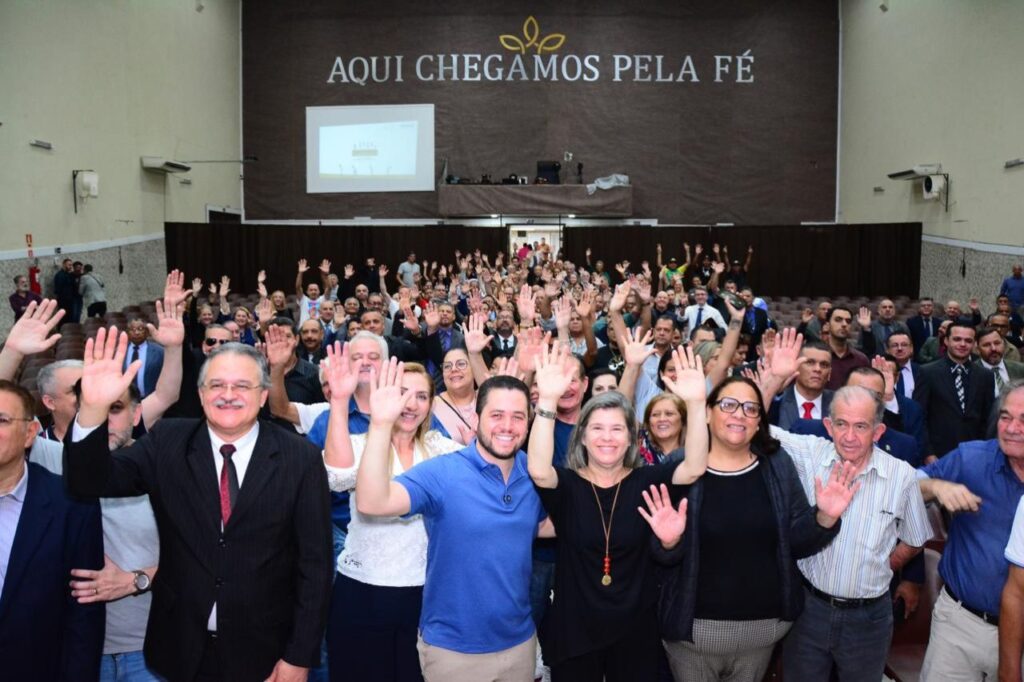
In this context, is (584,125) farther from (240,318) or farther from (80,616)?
(80,616)

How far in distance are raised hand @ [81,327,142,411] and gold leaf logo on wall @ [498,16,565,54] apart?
1950cm

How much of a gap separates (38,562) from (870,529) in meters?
2.54

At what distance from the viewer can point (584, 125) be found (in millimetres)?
20531

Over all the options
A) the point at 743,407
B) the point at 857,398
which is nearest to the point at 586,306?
the point at 857,398

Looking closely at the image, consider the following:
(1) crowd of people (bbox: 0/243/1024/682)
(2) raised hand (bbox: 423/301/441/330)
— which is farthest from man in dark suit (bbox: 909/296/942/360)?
(1) crowd of people (bbox: 0/243/1024/682)

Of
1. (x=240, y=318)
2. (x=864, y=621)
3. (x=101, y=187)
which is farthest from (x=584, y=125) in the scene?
(x=864, y=621)

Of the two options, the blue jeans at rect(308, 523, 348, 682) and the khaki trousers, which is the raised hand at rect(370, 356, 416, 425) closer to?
the khaki trousers

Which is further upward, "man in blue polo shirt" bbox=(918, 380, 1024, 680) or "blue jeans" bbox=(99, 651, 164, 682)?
"man in blue polo shirt" bbox=(918, 380, 1024, 680)

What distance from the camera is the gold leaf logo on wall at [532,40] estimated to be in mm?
Answer: 20500

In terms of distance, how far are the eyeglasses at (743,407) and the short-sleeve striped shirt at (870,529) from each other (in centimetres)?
37

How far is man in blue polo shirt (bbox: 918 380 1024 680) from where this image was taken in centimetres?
269

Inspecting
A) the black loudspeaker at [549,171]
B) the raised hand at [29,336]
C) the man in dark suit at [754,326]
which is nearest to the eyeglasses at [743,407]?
the raised hand at [29,336]

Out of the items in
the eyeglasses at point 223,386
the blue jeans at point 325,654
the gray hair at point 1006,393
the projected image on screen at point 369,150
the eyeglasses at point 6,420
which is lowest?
the blue jeans at point 325,654

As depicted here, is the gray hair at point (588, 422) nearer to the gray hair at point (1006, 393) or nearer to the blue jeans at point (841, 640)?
the blue jeans at point (841, 640)
